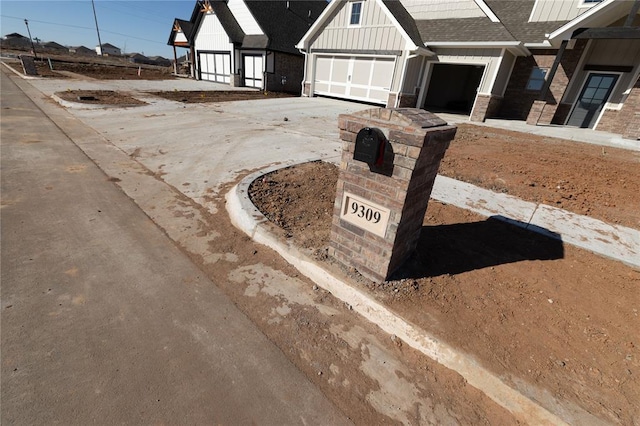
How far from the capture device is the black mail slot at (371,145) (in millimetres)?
2393

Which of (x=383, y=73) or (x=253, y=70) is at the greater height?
(x=383, y=73)

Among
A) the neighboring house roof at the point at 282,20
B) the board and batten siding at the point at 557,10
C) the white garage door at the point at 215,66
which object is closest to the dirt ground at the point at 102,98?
the white garage door at the point at 215,66

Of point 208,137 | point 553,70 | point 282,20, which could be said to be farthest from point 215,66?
point 553,70

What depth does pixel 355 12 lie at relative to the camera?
50.9 ft

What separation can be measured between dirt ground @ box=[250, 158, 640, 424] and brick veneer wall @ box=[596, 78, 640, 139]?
846cm

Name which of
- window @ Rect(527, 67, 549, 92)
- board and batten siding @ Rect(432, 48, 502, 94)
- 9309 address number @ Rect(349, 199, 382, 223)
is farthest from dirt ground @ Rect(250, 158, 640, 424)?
window @ Rect(527, 67, 549, 92)

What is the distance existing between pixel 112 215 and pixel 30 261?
1.14 metres

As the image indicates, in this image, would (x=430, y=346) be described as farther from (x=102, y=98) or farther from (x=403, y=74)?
(x=102, y=98)

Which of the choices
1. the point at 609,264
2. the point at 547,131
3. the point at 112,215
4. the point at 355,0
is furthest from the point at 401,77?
the point at 112,215

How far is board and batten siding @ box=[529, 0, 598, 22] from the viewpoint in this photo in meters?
12.6

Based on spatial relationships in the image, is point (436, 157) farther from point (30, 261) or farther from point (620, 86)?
point (620, 86)

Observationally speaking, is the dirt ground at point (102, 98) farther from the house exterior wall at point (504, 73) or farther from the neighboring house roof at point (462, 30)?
the house exterior wall at point (504, 73)

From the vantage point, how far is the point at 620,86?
11.7m

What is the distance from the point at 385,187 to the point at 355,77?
635 inches
